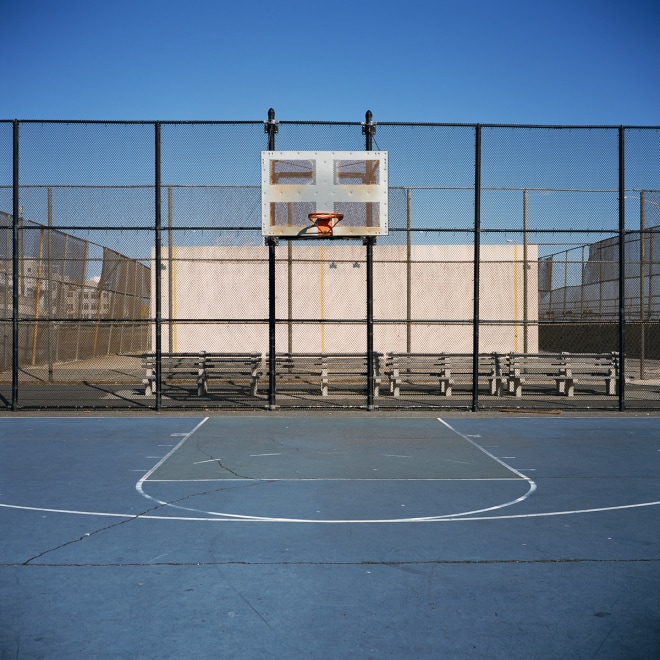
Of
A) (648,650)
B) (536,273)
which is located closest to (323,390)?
(536,273)

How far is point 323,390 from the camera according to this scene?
590 inches

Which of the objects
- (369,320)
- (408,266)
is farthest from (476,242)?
(408,266)

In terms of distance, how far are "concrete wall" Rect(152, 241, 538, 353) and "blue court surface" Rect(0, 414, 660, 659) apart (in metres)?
9.91

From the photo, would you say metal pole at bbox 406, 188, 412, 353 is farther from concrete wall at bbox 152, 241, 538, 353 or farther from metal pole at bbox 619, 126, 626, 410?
metal pole at bbox 619, 126, 626, 410

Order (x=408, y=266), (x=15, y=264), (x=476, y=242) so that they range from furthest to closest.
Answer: (x=408, y=266)
(x=476, y=242)
(x=15, y=264)

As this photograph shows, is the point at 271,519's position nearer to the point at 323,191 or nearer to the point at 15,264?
the point at 323,191

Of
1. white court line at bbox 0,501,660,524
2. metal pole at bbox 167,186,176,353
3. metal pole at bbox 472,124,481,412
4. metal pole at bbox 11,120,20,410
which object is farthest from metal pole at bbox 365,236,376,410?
white court line at bbox 0,501,660,524

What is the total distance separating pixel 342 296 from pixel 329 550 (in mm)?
14734

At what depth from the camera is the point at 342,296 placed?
64.8 ft

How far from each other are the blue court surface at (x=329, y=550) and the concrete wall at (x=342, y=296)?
9.91 metres

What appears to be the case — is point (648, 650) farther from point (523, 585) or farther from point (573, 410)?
point (573, 410)

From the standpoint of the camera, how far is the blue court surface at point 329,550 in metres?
3.83

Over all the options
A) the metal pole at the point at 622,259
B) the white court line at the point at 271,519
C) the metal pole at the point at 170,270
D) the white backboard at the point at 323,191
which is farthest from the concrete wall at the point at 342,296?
the white court line at the point at 271,519

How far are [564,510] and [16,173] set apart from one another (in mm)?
10674
